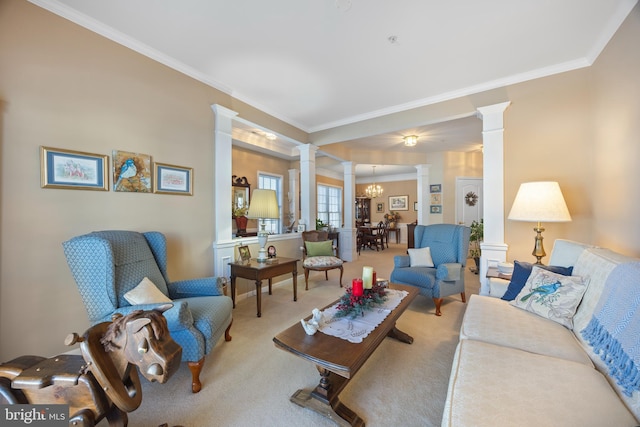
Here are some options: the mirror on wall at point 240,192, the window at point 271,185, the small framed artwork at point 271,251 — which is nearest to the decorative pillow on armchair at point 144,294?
the small framed artwork at point 271,251

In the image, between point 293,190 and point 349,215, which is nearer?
point 349,215

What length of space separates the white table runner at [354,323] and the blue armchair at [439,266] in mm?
1073

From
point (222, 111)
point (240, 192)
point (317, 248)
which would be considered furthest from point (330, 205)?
point (222, 111)

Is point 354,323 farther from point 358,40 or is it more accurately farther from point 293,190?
point 293,190

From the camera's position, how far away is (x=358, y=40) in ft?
7.29

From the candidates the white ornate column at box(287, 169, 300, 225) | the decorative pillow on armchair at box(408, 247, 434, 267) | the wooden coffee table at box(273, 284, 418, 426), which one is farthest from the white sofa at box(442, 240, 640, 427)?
the white ornate column at box(287, 169, 300, 225)

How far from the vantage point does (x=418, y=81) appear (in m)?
2.91

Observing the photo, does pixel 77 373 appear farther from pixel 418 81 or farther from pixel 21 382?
pixel 418 81

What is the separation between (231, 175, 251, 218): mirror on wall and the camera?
486 centimetres

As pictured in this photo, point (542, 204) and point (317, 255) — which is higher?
point (542, 204)

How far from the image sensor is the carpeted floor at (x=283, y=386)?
142 centimetres

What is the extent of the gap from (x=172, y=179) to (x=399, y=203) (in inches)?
A: 313

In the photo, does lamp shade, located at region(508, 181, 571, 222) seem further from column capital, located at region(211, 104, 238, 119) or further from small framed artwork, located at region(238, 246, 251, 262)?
column capital, located at region(211, 104, 238, 119)

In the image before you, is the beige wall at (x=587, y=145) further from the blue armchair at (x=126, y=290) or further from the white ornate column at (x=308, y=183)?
the blue armchair at (x=126, y=290)
